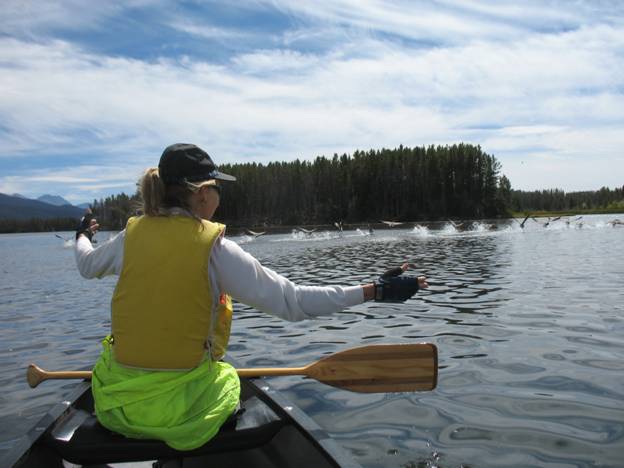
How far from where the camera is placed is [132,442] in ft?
11.0

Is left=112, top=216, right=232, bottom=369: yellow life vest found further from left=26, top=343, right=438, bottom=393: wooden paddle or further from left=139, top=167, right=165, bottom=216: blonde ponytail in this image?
left=26, top=343, right=438, bottom=393: wooden paddle

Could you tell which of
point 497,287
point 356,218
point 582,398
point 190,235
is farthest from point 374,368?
point 356,218

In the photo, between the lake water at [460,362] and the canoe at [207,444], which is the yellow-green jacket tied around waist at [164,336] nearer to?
the canoe at [207,444]

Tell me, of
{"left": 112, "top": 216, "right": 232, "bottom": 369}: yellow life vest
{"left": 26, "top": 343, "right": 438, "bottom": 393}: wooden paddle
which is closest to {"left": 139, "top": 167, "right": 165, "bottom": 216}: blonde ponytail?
{"left": 112, "top": 216, "right": 232, "bottom": 369}: yellow life vest

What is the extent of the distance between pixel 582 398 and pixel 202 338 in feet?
17.9

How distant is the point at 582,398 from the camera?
641 centimetres

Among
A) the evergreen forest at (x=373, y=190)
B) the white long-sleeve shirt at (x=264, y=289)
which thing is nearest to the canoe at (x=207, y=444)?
the white long-sleeve shirt at (x=264, y=289)

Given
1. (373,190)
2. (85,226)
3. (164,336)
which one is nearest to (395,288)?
(164,336)

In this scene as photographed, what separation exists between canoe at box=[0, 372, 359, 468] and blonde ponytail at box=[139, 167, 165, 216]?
1592 millimetres

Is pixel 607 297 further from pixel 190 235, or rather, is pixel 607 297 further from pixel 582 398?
pixel 190 235

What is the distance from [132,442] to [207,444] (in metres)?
0.50

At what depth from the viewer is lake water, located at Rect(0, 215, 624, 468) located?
5.37 metres

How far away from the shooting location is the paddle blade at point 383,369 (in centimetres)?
438

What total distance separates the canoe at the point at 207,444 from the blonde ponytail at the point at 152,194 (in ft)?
5.22
